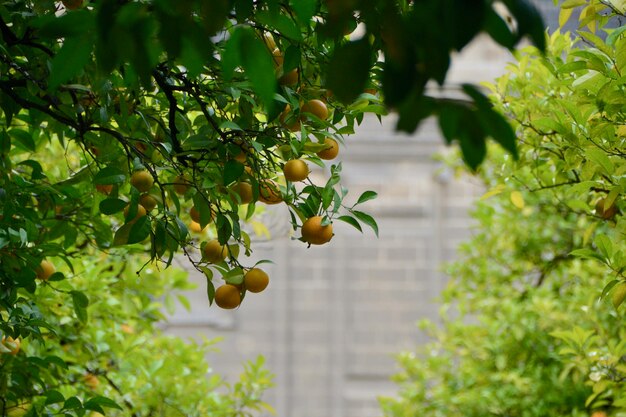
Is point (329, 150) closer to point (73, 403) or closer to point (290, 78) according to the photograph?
point (290, 78)

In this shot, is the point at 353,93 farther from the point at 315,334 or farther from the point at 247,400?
the point at 315,334

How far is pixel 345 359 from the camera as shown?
8703 millimetres

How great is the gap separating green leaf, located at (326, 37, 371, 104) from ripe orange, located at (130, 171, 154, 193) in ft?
2.76

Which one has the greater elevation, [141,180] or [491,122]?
[141,180]

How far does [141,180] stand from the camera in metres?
1.41

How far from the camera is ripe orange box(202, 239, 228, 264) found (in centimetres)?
145

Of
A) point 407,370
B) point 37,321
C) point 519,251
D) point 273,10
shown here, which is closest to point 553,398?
point 519,251

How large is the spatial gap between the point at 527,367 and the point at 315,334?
15.9ft

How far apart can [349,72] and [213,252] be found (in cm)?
88

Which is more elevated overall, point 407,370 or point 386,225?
point 386,225

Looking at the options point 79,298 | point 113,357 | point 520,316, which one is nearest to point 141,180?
point 79,298

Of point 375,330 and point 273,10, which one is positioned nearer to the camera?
point 273,10

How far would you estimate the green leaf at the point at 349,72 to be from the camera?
0.60 meters

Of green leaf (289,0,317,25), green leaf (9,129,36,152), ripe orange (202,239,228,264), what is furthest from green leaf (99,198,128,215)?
green leaf (289,0,317,25)
